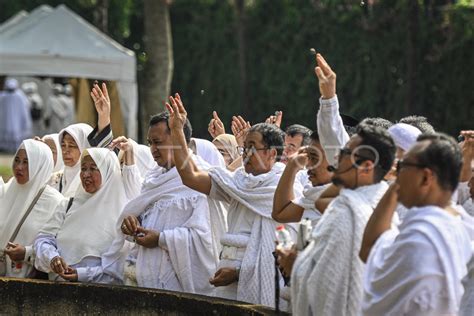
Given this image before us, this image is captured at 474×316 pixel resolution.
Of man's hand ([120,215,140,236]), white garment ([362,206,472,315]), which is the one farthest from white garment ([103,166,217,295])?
white garment ([362,206,472,315])

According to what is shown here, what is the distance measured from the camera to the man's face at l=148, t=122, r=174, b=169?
336 inches

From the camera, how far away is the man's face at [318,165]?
711 cm

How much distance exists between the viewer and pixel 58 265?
28.7ft

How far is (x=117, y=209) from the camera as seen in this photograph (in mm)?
9109

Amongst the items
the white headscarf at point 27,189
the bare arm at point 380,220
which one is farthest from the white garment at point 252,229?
the bare arm at point 380,220

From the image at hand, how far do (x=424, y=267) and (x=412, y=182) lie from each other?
39 centimetres

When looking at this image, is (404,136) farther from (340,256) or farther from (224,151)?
(224,151)

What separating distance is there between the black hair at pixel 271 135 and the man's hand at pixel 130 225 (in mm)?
1116

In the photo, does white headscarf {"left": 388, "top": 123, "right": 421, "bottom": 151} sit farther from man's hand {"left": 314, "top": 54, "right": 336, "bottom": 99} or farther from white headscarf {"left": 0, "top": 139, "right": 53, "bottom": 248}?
white headscarf {"left": 0, "top": 139, "right": 53, "bottom": 248}

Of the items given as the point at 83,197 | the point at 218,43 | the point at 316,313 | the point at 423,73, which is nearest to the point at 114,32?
the point at 218,43

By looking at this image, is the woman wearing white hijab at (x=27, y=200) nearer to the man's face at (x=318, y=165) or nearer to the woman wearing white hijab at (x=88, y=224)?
the woman wearing white hijab at (x=88, y=224)

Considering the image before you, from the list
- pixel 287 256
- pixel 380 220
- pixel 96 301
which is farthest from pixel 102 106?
pixel 380 220

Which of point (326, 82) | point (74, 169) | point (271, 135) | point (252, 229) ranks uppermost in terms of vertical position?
point (326, 82)

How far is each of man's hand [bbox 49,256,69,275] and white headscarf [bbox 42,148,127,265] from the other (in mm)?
130
